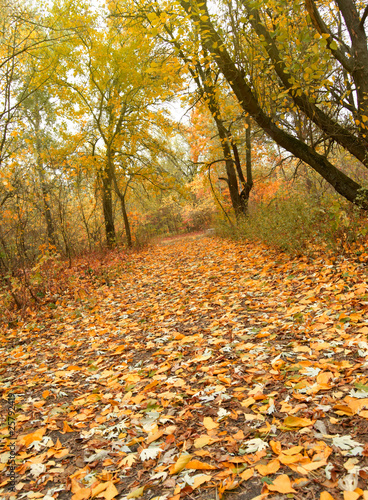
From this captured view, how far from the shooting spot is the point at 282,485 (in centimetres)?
143

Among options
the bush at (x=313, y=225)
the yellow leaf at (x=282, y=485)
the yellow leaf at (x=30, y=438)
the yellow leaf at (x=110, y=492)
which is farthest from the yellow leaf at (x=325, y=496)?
the bush at (x=313, y=225)

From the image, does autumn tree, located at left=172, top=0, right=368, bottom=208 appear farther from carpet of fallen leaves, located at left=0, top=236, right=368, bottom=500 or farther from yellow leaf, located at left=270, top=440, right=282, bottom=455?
yellow leaf, located at left=270, top=440, right=282, bottom=455

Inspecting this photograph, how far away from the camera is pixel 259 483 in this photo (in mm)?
1504

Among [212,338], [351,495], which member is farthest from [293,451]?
[212,338]

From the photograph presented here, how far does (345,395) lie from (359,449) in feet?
1.44

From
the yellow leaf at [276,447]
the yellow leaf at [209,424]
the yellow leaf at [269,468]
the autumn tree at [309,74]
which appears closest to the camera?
the yellow leaf at [269,468]

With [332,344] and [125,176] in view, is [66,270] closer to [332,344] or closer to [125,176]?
[125,176]

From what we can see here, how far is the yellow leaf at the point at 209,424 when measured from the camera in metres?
1.95

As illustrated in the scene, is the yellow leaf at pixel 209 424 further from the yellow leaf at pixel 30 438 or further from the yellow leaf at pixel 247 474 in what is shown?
the yellow leaf at pixel 30 438

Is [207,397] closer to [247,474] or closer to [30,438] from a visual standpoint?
[247,474]

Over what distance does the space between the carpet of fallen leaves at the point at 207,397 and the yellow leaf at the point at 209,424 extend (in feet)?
0.03

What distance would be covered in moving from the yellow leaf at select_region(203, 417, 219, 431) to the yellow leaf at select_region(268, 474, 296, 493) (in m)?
0.53

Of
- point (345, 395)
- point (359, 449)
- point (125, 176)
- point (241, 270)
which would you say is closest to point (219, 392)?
point (345, 395)

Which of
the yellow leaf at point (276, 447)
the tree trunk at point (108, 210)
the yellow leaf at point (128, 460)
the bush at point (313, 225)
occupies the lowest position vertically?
the yellow leaf at point (128, 460)
